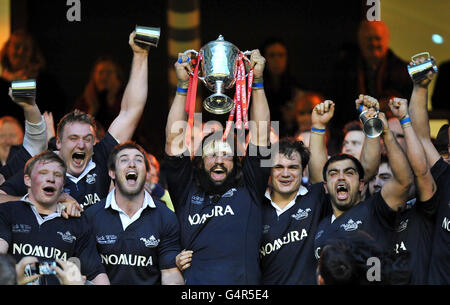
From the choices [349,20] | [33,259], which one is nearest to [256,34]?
[349,20]

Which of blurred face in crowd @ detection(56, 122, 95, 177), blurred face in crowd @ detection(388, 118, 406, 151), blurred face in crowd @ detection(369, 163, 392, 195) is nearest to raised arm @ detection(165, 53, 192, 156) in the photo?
blurred face in crowd @ detection(56, 122, 95, 177)

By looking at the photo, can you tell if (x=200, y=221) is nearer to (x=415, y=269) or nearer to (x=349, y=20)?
(x=415, y=269)

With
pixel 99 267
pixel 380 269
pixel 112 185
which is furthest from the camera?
pixel 112 185

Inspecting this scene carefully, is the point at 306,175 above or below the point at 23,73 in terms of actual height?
below

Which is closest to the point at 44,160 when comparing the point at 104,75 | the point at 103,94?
the point at 103,94

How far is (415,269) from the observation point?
5.31 m

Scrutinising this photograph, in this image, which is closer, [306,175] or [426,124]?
[426,124]

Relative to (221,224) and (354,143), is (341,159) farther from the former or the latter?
(354,143)

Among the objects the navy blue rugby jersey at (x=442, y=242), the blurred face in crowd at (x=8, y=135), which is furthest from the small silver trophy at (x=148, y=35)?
the blurred face in crowd at (x=8, y=135)

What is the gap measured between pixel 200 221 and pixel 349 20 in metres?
3.91

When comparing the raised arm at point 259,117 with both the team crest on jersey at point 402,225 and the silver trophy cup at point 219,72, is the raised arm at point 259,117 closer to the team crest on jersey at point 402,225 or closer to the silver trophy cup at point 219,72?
the silver trophy cup at point 219,72

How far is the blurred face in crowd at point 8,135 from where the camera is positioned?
24.2 ft

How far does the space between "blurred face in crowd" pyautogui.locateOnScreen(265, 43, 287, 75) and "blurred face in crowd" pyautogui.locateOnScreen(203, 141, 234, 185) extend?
9.72ft

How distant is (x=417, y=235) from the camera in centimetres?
541
